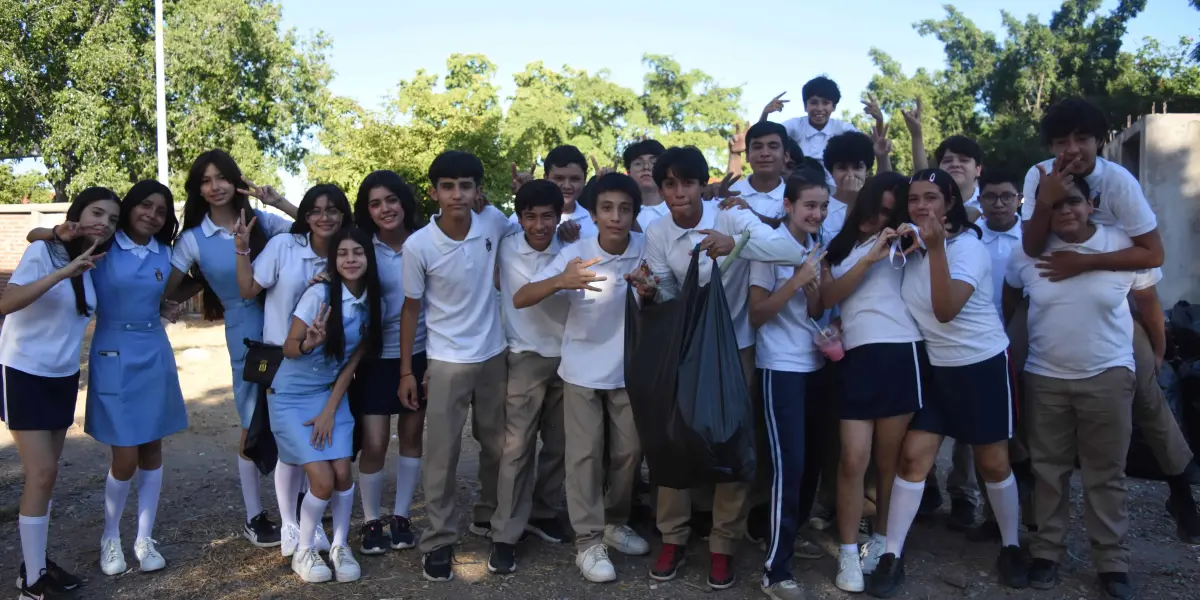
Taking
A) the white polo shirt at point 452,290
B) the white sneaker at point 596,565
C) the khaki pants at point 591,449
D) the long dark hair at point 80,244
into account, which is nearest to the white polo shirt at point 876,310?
the khaki pants at point 591,449

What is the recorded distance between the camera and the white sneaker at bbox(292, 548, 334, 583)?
12.5 ft

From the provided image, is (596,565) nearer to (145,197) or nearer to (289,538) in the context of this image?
(289,538)

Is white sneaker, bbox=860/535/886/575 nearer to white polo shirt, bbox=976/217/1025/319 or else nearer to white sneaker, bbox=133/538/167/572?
white polo shirt, bbox=976/217/1025/319

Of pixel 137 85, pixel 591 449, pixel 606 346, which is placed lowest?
pixel 591 449

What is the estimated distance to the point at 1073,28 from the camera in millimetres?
30000

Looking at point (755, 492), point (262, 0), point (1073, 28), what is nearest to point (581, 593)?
point (755, 492)

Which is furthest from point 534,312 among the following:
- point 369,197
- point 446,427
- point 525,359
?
point 369,197

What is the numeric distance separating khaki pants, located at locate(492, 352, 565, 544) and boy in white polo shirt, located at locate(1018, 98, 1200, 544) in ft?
7.10

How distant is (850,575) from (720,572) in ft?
Answer: 1.74

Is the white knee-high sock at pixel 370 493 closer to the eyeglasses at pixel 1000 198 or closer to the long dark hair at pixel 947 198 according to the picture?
the long dark hair at pixel 947 198

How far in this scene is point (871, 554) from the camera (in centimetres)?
382

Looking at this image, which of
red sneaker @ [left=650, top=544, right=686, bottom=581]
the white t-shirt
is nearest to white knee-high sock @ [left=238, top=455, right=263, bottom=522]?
the white t-shirt

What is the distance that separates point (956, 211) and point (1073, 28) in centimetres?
3140

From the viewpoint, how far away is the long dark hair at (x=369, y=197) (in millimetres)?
4168
